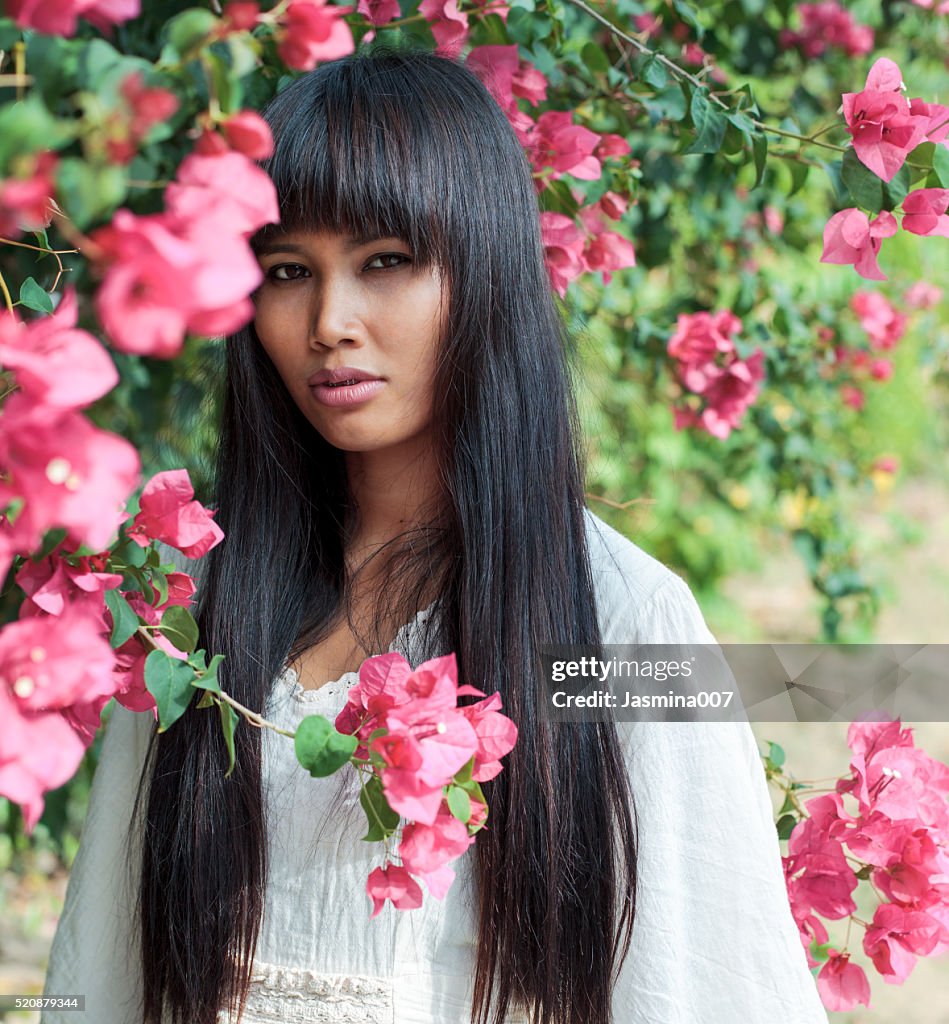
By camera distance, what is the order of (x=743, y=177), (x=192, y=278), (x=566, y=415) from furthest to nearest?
1. (x=743, y=177)
2. (x=566, y=415)
3. (x=192, y=278)

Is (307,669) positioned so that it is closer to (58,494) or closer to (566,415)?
(566,415)

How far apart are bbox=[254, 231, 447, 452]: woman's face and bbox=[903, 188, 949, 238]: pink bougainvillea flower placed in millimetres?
353

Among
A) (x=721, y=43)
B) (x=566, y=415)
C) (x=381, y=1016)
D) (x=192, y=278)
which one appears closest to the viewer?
(x=192, y=278)

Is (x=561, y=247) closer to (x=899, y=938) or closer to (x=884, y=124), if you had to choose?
(x=884, y=124)

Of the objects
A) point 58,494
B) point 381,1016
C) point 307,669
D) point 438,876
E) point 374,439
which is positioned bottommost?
point 381,1016

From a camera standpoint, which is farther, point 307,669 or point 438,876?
point 307,669

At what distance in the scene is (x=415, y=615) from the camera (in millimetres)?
1021

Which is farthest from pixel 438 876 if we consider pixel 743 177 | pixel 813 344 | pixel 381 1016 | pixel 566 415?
pixel 743 177

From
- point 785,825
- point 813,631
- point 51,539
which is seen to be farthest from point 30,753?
point 813,631

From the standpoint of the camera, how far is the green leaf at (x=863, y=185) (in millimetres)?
815

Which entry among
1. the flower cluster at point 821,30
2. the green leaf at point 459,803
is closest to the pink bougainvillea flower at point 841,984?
the green leaf at point 459,803

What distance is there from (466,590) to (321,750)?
15.4 inches

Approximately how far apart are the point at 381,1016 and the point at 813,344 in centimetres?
113

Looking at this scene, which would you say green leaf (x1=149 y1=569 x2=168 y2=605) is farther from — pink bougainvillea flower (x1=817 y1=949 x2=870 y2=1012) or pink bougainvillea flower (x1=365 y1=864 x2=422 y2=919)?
pink bougainvillea flower (x1=817 y1=949 x2=870 y2=1012)
